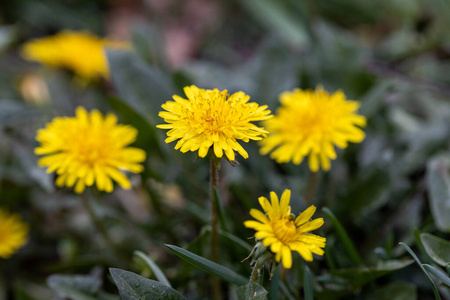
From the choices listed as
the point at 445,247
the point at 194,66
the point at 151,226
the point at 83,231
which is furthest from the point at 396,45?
the point at 83,231

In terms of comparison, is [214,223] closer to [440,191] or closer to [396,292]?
[396,292]

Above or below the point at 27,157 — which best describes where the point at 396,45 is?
above

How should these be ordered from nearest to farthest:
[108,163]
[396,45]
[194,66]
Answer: [108,163]
[194,66]
[396,45]

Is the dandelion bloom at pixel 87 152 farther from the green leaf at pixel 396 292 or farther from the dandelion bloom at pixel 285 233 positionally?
the green leaf at pixel 396 292

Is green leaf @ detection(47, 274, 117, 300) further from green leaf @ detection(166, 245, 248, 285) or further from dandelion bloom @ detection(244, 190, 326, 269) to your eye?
dandelion bloom @ detection(244, 190, 326, 269)

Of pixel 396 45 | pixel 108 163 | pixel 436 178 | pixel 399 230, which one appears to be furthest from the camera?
pixel 396 45

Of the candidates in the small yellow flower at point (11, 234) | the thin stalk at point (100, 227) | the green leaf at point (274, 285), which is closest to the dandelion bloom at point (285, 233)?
the green leaf at point (274, 285)

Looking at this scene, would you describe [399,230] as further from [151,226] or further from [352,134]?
[151,226]
